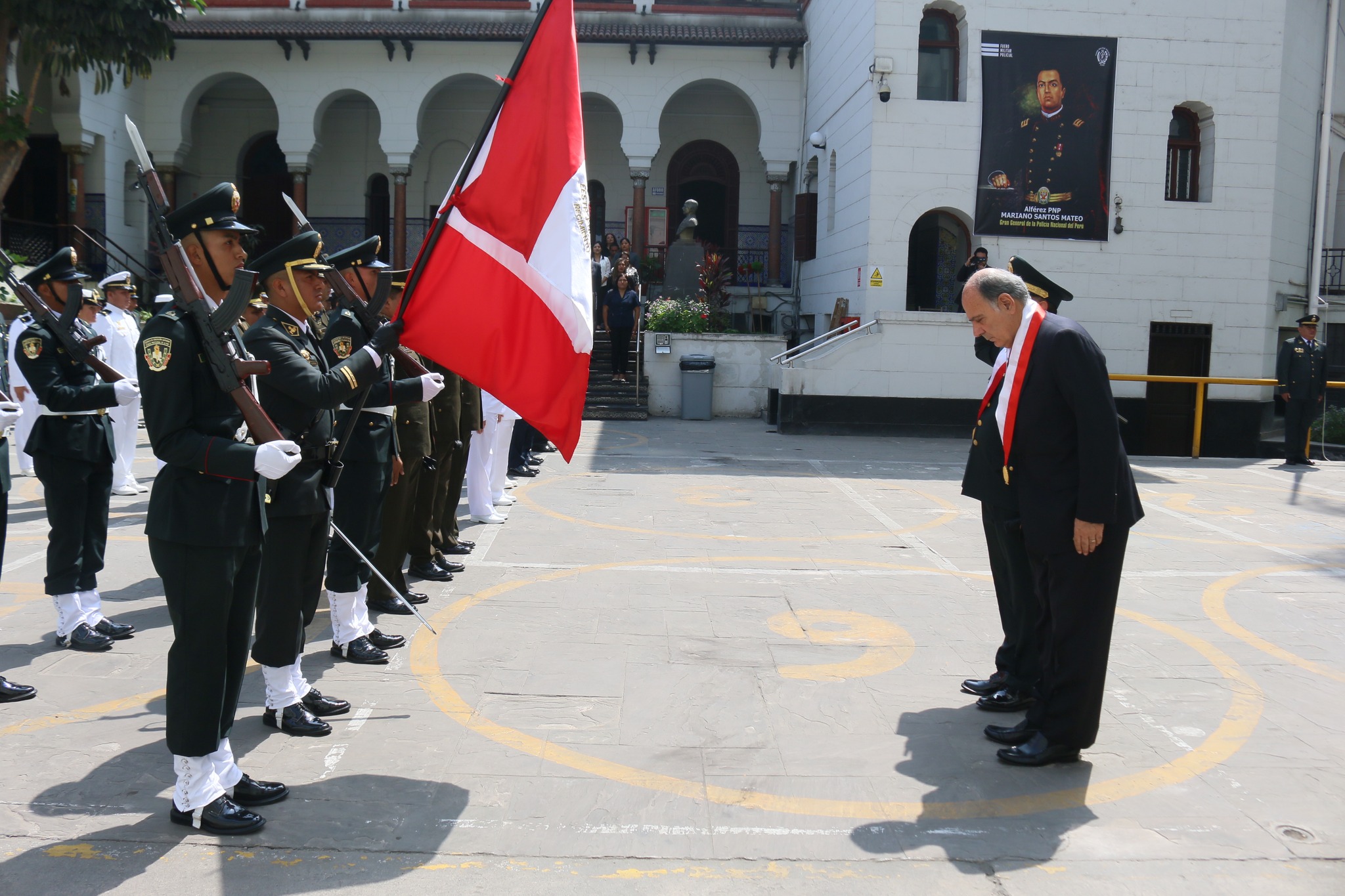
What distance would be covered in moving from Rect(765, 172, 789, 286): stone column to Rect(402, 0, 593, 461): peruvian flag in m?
19.3

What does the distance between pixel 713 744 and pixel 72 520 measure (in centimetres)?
386

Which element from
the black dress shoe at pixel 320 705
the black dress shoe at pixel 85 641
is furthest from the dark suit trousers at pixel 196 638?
the black dress shoe at pixel 85 641

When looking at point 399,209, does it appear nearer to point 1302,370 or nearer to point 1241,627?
point 1302,370

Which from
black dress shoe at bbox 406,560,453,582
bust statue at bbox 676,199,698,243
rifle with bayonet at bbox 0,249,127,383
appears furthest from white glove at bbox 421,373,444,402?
bust statue at bbox 676,199,698,243

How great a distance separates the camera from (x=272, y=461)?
339 centimetres

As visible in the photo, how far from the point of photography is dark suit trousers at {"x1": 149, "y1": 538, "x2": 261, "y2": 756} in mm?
3449

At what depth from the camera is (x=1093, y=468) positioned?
4027mm

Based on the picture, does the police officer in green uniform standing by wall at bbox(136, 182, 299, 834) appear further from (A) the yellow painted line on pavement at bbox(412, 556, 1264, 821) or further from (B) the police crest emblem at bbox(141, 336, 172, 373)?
(A) the yellow painted line on pavement at bbox(412, 556, 1264, 821)

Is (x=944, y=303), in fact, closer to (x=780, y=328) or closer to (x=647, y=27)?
(x=780, y=328)

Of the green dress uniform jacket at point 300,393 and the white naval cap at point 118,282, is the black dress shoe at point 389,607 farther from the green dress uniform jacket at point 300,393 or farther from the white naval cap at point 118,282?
the white naval cap at point 118,282

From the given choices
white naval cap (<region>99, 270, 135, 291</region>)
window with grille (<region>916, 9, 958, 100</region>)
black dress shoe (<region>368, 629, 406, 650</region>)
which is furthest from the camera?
window with grille (<region>916, 9, 958, 100</region>)

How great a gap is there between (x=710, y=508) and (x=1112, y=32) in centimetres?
1229

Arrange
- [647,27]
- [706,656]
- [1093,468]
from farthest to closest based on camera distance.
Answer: [647,27], [706,656], [1093,468]

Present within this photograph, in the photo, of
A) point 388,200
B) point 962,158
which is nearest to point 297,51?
point 388,200
